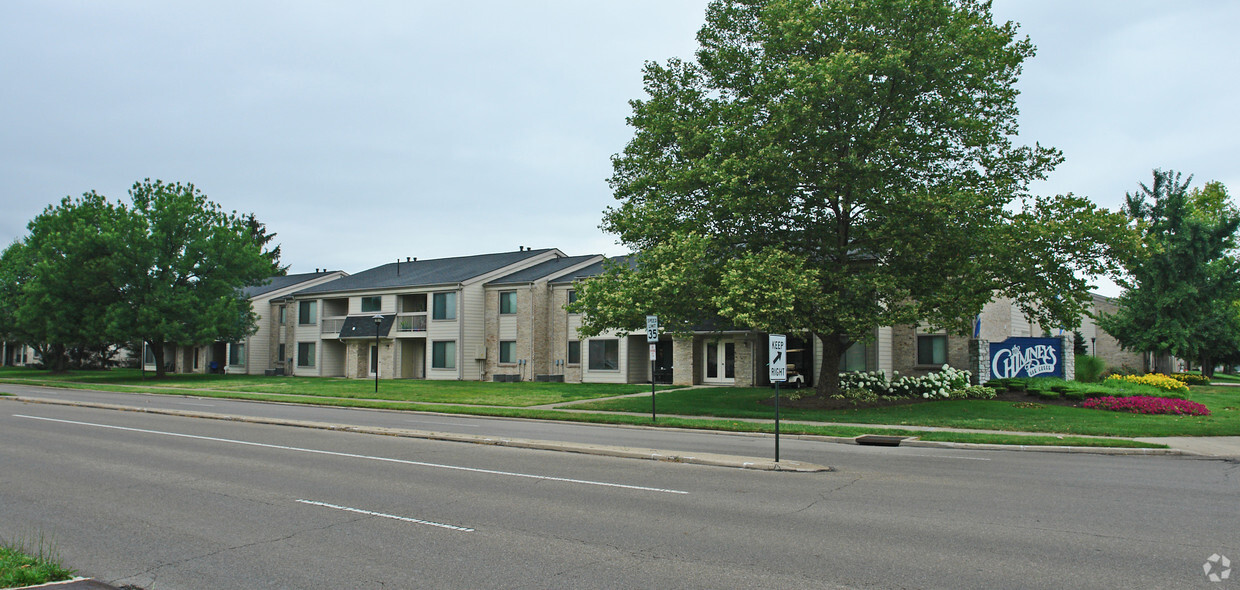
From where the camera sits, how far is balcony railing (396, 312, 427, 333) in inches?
1794

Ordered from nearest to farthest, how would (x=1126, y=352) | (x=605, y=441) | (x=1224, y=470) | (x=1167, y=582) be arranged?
(x=1167, y=582), (x=1224, y=470), (x=605, y=441), (x=1126, y=352)

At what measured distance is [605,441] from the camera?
16047 mm

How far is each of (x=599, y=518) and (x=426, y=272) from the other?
43038mm

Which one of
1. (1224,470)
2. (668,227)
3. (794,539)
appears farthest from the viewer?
(668,227)

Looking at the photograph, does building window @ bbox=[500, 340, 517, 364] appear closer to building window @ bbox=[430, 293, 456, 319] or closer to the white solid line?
building window @ bbox=[430, 293, 456, 319]

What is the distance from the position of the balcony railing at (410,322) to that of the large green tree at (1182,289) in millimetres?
37433

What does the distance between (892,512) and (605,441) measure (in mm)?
8046

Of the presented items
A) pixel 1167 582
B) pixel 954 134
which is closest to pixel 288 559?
pixel 1167 582

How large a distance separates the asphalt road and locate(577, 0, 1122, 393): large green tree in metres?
8.19

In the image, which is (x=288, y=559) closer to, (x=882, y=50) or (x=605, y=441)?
(x=605, y=441)

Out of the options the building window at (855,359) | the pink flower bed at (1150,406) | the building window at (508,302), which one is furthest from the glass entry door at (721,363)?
the pink flower bed at (1150,406)

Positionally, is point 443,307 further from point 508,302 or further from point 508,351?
point 508,351

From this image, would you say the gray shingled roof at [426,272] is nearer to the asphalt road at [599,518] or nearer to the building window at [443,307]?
the building window at [443,307]

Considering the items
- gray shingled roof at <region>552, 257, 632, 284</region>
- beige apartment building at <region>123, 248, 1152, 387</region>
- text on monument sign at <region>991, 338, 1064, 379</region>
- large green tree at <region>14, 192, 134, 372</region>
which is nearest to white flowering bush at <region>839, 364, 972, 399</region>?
text on monument sign at <region>991, 338, 1064, 379</region>
